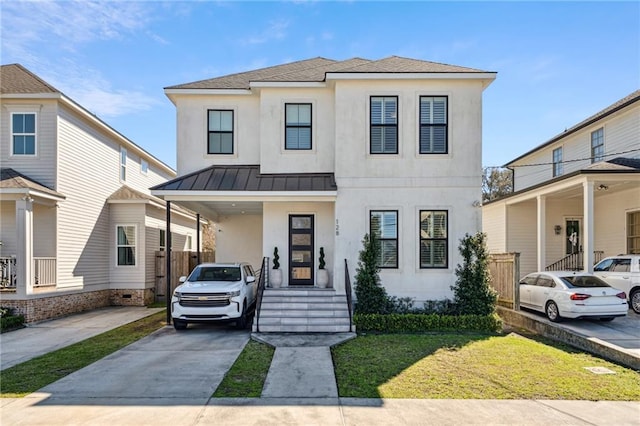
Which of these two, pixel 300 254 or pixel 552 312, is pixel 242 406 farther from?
pixel 552 312

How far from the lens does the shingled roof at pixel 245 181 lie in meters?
12.0

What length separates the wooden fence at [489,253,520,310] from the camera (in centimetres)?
1205

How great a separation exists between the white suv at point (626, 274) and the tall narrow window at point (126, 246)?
16.9 m

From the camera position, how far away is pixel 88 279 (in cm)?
1499

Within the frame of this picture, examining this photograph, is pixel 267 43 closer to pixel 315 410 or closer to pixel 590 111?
pixel 315 410

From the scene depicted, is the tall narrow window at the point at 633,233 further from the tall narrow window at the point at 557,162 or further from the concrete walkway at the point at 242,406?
the concrete walkway at the point at 242,406

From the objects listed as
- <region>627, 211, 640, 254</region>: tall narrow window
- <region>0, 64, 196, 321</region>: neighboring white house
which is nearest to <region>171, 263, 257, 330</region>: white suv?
<region>0, 64, 196, 321</region>: neighboring white house

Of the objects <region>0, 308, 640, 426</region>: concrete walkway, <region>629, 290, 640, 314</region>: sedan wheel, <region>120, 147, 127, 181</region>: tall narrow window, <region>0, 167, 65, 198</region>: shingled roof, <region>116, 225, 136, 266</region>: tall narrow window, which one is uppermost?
<region>120, 147, 127, 181</region>: tall narrow window

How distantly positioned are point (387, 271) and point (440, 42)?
741 centimetres

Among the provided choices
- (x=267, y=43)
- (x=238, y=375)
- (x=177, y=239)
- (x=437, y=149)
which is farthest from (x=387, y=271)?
(x=177, y=239)

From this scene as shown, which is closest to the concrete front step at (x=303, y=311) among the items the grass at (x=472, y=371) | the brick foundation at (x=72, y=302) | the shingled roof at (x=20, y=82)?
the grass at (x=472, y=371)

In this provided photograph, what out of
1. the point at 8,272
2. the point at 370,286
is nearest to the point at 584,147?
the point at 370,286

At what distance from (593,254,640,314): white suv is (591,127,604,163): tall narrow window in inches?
241

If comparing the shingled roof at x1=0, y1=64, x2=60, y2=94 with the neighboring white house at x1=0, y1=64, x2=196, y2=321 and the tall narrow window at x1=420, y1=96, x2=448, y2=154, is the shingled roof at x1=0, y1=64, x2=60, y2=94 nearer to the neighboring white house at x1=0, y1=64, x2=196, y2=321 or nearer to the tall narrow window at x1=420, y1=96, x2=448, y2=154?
the neighboring white house at x1=0, y1=64, x2=196, y2=321
